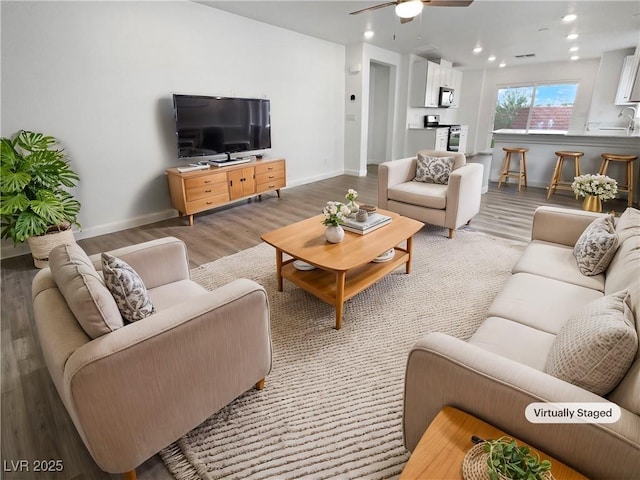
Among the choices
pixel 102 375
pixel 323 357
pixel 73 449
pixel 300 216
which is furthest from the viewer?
pixel 300 216

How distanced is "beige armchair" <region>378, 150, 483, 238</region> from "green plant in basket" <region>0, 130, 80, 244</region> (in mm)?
3146

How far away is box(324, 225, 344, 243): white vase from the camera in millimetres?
2346

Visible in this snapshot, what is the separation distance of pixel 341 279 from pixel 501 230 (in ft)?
8.89

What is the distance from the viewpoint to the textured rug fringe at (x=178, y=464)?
51.9 inches

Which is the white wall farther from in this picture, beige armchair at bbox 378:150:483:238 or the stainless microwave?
the stainless microwave

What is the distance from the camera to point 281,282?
2564mm

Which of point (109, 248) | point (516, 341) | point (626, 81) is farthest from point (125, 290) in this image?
point (626, 81)

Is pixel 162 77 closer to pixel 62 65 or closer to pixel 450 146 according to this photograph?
pixel 62 65

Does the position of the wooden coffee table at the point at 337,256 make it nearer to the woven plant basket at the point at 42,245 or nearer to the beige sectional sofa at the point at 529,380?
the beige sectional sofa at the point at 529,380

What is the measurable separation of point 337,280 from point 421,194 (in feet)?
6.42

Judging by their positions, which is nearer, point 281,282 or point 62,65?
point 281,282

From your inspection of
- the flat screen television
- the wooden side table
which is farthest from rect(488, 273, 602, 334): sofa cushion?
the flat screen television

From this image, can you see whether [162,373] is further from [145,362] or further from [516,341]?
[516,341]

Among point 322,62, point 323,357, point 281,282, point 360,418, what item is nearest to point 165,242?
point 281,282
